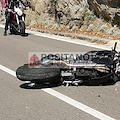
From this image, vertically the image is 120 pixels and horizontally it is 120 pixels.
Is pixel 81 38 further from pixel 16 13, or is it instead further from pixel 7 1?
pixel 7 1

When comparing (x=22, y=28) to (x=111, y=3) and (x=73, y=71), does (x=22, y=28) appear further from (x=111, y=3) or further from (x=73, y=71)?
(x=73, y=71)

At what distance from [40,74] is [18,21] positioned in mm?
7514

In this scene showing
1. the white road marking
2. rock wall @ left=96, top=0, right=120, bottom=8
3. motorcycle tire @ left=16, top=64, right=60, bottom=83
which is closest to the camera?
the white road marking

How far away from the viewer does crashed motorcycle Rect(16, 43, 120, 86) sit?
4434 millimetres

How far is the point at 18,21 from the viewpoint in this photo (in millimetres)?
11414

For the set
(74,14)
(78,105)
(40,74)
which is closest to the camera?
(78,105)

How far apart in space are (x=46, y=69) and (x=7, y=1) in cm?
803

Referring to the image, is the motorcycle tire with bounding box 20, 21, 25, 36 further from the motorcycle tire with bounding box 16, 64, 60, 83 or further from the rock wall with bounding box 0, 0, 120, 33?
the motorcycle tire with bounding box 16, 64, 60, 83

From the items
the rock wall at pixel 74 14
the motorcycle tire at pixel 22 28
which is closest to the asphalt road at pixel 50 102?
the motorcycle tire at pixel 22 28

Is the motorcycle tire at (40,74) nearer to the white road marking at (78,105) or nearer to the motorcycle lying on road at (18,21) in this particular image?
the white road marking at (78,105)

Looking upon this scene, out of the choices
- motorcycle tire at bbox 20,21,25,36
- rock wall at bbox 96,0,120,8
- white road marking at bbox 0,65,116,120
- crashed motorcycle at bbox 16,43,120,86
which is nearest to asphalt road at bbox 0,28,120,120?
white road marking at bbox 0,65,116,120

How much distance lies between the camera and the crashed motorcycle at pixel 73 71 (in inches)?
175

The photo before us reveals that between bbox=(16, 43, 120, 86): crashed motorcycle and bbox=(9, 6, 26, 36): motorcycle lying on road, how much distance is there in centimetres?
693

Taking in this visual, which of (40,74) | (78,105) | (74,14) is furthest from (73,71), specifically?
(74,14)
